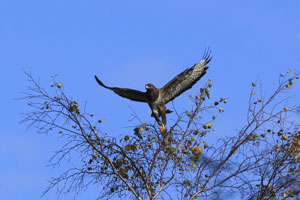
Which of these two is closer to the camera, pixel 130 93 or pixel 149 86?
pixel 149 86

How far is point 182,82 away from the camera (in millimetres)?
10281

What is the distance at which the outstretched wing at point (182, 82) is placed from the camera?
10.1 meters

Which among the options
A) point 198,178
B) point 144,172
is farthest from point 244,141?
point 144,172

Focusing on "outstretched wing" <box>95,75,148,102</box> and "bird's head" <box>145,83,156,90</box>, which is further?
"outstretched wing" <box>95,75,148,102</box>

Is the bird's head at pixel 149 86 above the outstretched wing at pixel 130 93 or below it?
below

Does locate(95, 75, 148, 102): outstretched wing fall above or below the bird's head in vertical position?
above

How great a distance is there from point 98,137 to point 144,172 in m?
0.81

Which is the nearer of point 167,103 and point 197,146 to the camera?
point 197,146

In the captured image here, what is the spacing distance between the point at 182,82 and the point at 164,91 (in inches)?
16.2

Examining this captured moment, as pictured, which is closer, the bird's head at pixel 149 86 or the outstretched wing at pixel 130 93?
the bird's head at pixel 149 86

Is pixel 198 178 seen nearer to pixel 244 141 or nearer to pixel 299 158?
pixel 244 141

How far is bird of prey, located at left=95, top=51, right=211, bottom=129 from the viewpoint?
32.5 ft

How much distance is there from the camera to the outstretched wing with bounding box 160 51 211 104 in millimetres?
10141

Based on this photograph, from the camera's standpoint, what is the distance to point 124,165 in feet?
26.5
